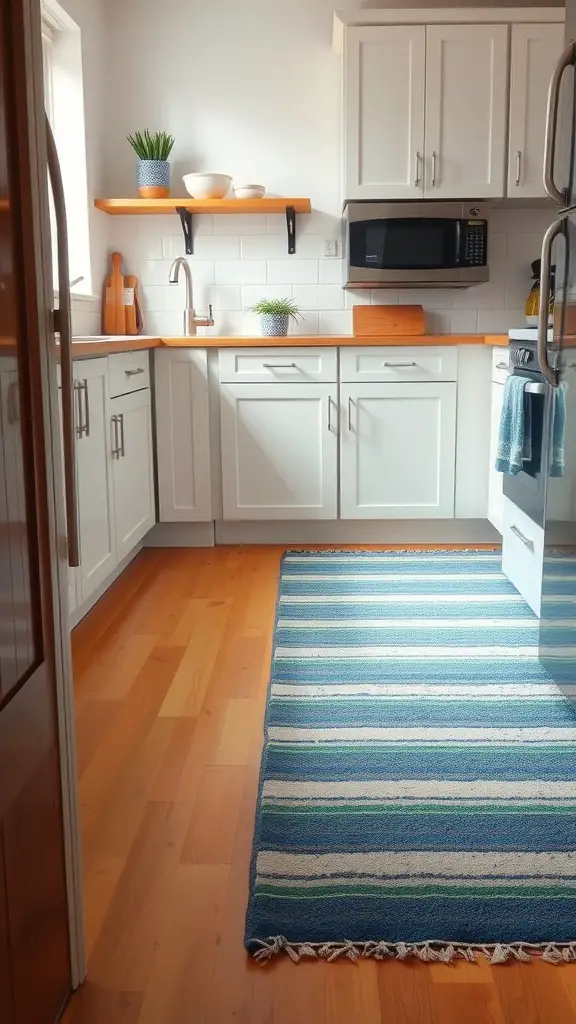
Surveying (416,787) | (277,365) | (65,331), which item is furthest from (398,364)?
(65,331)

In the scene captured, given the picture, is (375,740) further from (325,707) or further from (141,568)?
(141,568)

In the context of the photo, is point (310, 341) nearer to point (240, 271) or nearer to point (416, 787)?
point (240, 271)

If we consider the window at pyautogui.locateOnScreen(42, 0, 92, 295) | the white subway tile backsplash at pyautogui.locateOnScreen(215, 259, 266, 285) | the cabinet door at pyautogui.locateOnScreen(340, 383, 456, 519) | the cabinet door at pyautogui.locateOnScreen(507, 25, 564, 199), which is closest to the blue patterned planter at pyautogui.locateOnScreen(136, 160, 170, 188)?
the window at pyautogui.locateOnScreen(42, 0, 92, 295)

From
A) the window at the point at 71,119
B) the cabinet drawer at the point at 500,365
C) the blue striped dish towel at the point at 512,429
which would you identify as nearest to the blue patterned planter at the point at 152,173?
the window at the point at 71,119

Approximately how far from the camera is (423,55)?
4.12 metres

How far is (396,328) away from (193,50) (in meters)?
1.57

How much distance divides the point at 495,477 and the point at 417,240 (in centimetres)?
109

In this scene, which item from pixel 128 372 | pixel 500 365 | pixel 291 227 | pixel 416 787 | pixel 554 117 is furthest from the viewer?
pixel 291 227

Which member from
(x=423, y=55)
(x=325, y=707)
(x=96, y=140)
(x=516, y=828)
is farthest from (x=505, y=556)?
(x=96, y=140)

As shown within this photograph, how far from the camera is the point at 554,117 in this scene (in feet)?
7.54

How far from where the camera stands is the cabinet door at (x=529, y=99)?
4121 millimetres

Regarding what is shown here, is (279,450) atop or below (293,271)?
below

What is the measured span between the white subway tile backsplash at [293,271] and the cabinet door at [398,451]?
2.54ft

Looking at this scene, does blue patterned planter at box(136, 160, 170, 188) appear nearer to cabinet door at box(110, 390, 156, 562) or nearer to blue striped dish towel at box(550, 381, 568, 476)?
cabinet door at box(110, 390, 156, 562)
